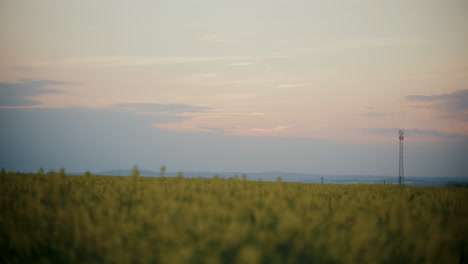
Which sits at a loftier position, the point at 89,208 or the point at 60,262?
the point at 89,208

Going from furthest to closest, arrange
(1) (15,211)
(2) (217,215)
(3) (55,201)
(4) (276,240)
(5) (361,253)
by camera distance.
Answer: (3) (55,201)
(1) (15,211)
(2) (217,215)
(4) (276,240)
(5) (361,253)

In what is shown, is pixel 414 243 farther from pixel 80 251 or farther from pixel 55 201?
pixel 55 201

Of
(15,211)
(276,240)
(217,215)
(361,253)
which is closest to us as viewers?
(361,253)

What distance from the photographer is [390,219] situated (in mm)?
9961

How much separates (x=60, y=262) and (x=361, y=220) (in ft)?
19.5

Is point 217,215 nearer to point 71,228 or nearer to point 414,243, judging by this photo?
point 71,228

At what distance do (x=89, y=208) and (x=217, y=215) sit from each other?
11.2ft

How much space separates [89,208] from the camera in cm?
995

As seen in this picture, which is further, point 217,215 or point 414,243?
point 217,215

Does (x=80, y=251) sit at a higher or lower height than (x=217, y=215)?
lower

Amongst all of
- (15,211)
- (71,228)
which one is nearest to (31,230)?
(71,228)

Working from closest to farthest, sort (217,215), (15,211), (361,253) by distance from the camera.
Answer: (361,253), (217,215), (15,211)

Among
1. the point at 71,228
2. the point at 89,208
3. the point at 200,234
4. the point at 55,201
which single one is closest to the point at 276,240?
the point at 200,234

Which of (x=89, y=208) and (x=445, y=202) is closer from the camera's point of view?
(x=89, y=208)
